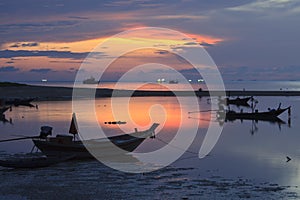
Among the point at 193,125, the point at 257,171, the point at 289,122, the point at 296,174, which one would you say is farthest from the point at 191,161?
the point at 289,122

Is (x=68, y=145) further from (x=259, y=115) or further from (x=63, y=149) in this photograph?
Result: (x=259, y=115)

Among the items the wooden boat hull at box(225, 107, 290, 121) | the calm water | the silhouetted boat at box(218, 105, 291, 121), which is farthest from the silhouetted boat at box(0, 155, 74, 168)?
the wooden boat hull at box(225, 107, 290, 121)

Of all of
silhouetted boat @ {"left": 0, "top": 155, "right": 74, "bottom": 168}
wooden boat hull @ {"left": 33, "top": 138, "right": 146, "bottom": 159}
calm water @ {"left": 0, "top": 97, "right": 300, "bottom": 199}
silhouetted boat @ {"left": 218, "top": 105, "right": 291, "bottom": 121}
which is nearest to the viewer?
calm water @ {"left": 0, "top": 97, "right": 300, "bottom": 199}

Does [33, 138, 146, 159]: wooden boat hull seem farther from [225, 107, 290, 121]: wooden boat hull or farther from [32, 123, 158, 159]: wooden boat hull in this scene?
[225, 107, 290, 121]: wooden boat hull

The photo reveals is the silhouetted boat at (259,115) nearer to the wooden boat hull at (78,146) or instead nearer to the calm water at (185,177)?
the calm water at (185,177)

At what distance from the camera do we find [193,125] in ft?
103

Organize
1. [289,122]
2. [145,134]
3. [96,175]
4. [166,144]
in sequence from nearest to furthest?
1. [96,175]
2. [145,134]
3. [166,144]
4. [289,122]

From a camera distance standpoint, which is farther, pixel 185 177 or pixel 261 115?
pixel 261 115

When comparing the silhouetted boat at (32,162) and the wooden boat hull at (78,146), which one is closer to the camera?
the silhouetted boat at (32,162)

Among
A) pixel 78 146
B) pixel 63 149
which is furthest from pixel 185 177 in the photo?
pixel 63 149

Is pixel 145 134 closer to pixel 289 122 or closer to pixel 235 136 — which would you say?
pixel 235 136

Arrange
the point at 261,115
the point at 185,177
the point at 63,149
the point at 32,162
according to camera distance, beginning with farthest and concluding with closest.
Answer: the point at 261,115 < the point at 63,149 < the point at 32,162 < the point at 185,177

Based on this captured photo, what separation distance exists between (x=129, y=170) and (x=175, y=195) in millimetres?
3682

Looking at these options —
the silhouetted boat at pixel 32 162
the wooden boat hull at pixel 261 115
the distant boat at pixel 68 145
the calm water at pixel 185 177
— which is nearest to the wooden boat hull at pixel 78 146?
the distant boat at pixel 68 145
